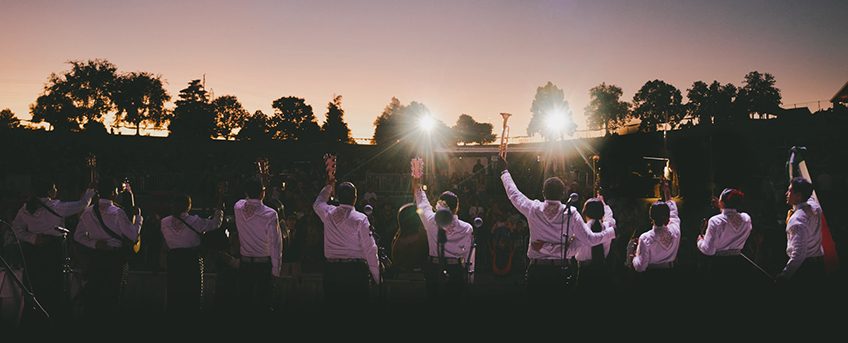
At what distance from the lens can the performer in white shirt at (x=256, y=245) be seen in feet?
24.8

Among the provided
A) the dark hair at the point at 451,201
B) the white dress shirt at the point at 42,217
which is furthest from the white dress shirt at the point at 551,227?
the white dress shirt at the point at 42,217

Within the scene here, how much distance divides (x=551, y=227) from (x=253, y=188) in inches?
148

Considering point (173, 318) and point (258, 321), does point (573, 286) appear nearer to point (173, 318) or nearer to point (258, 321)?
point (258, 321)

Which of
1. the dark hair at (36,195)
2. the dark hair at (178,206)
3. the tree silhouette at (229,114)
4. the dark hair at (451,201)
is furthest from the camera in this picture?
the tree silhouette at (229,114)

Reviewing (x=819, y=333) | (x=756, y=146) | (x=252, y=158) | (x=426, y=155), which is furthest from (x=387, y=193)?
(x=819, y=333)

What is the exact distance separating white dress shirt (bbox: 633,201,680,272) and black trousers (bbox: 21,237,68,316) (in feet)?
26.0

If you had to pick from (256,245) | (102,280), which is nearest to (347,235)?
(256,245)

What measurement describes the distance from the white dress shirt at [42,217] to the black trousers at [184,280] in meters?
1.50

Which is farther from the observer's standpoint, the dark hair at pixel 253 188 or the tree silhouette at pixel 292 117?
the tree silhouette at pixel 292 117

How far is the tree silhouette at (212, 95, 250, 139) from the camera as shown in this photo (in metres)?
86.5

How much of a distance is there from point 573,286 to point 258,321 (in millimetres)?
4227

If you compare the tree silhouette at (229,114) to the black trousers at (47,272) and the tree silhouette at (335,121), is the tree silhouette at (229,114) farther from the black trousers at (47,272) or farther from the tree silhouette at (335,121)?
the black trousers at (47,272)

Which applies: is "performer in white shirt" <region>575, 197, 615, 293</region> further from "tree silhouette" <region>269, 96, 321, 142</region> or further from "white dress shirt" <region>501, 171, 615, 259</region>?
"tree silhouette" <region>269, 96, 321, 142</region>

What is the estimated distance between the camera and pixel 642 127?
36844 millimetres
